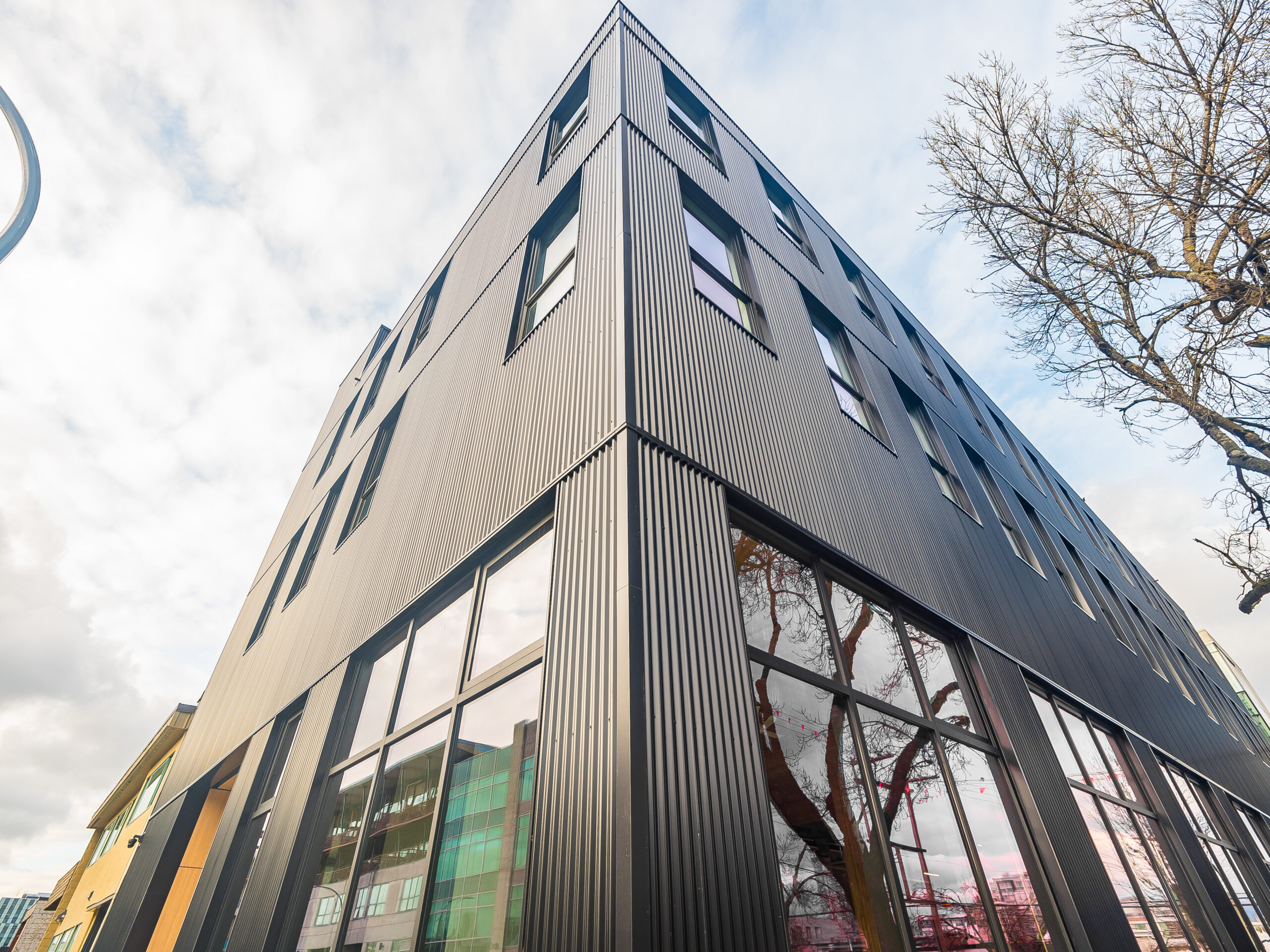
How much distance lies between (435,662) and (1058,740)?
703 centimetres

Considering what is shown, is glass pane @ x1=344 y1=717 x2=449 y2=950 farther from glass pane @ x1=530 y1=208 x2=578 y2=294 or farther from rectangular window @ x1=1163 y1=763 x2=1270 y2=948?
rectangular window @ x1=1163 y1=763 x2=1270 y2=948

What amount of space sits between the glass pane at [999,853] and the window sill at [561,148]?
8.44 metres

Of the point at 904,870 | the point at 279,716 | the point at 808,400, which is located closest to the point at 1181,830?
the point at 904,870

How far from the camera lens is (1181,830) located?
319 inches

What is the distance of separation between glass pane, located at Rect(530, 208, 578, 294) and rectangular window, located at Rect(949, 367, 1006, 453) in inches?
442

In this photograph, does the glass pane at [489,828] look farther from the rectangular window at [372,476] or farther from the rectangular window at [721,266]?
the rectangular window at [372,476]

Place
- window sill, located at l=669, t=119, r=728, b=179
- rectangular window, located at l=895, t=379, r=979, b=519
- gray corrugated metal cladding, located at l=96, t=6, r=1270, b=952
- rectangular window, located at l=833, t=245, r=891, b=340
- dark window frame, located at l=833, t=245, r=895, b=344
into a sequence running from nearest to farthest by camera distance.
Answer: gray corrugated metal cladding, located at l=96, t=6, r=1270, b=952 < window sill, located at l=669, t=119, r=728, b=179 < rectangular window, located at l=895, t=379, r=979, b=519 < dark window frame, located at l=833, t=245, r=895, b=344 < rectangular window, located at l=833, t=245, r=891, b=340

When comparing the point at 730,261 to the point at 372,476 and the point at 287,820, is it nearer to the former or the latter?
the point at 372,476

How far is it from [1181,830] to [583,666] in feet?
32.2

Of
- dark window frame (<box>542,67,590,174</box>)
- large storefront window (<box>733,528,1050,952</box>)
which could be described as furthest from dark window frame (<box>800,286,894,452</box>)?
dark window frame (<box>542,67,590,174</box>)

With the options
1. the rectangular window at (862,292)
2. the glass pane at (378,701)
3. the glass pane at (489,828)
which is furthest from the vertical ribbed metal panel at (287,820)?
the rectangular window at (862,292)

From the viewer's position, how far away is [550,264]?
734 cm

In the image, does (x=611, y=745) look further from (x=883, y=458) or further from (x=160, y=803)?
(x=160, y=803)

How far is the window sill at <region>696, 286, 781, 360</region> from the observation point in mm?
6023
